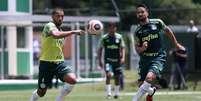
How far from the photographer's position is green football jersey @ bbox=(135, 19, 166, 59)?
54.5 feet

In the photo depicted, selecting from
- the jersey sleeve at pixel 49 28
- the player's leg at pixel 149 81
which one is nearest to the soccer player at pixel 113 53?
the jersey sleeve at pixel 49 28

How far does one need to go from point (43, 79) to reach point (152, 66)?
7.99 ft

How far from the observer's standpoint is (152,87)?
54.9 feet

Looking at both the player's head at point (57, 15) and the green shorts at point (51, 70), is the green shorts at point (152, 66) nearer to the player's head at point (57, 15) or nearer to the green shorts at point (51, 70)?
the green shorts at point (51, 70)

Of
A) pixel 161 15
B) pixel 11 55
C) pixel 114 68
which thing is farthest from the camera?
pixel 161 15

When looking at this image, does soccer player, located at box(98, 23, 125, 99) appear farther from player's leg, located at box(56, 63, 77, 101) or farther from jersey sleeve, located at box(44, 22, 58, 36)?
jersey sleeve, located at box(44, 22, 58, 36)

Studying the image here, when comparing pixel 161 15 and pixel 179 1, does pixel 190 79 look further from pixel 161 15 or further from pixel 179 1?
pixel 179 1

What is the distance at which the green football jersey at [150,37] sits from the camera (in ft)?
54.5

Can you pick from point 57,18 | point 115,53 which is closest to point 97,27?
point 57,18

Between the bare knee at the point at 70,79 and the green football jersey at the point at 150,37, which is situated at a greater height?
the green football jersey at the point at 150,37

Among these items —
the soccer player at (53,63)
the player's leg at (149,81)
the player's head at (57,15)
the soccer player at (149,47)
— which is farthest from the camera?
the soccer player at (53,63)

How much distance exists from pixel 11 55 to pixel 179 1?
3219 cm

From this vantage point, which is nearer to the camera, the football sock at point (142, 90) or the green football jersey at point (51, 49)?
the football sock at point (142, 90)

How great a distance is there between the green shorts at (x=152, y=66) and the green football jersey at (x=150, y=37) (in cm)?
11
